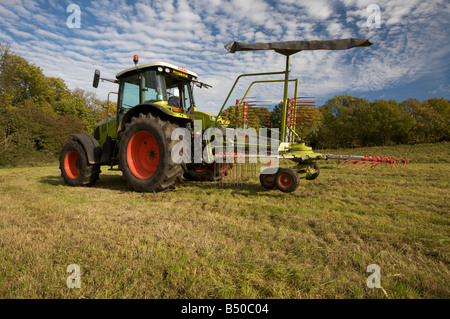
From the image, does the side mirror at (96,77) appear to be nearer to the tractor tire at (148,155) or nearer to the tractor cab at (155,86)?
the tractor cab at (155,86)

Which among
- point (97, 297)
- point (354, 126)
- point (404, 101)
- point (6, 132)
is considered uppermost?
point (404, 101)

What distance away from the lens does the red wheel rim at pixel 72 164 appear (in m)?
5.57

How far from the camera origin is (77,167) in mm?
5613

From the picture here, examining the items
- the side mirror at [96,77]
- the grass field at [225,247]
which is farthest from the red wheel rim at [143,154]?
the side mirror at [96,77]

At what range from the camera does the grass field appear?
1.41 metres

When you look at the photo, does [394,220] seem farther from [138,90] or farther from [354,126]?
[354,126]

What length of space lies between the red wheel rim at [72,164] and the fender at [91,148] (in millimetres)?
508

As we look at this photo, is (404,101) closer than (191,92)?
No

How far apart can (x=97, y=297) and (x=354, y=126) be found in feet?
108

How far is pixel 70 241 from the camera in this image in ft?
6.66

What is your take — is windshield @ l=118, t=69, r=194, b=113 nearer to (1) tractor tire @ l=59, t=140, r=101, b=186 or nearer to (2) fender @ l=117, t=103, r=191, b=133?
(2) fender @ l=117, t=103, r=191, b=133

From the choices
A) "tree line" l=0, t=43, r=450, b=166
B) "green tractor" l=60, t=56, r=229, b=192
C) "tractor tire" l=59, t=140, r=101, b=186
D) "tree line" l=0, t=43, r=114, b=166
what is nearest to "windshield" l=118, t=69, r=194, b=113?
"green tractor" l=60, t=56, r=229, b=192
